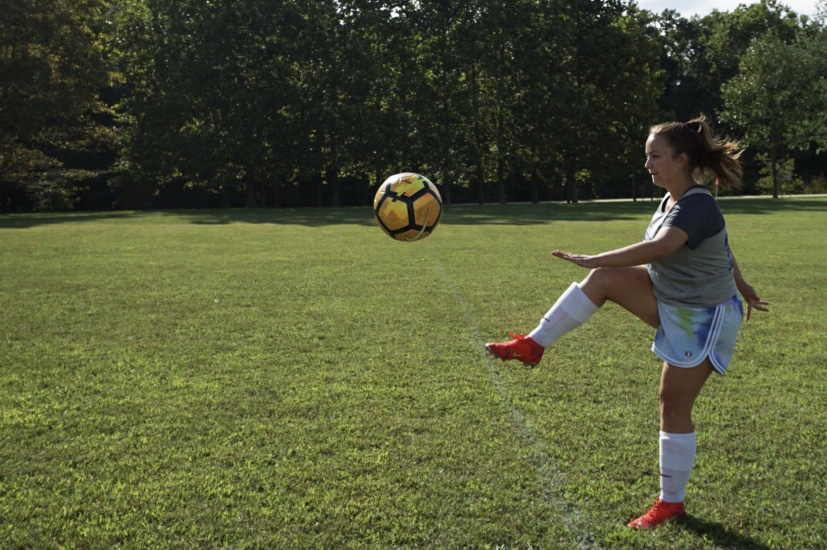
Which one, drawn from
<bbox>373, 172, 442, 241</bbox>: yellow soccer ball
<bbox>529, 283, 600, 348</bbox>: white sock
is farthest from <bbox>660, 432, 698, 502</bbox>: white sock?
<bbox>373, 172, 442, 241</bbox>: yellow soccer ball

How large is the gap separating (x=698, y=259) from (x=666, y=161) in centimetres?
50

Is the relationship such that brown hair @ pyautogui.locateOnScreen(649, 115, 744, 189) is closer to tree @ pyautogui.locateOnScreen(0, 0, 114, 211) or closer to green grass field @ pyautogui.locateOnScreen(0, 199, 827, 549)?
green grass field @ pyautogui.locateOnScreen(0, 199, 827, 549)

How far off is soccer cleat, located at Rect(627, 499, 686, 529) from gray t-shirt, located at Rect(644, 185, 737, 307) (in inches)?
38.8

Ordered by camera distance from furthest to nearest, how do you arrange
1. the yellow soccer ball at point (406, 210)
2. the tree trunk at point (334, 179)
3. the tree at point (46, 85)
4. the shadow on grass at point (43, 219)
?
the tree trunk at point (334, 179), the tree at point (46, 85), the shadow on grass at point (43, 219), the yellow soccer ball at point (406, 210)

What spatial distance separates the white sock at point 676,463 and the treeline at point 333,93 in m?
41.5

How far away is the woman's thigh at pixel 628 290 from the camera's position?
3.87 metres

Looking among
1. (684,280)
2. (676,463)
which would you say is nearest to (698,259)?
(684,280)

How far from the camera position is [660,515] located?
3611 millimetres

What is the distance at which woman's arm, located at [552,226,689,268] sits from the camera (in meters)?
3.41

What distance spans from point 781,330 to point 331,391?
5349 millimetres

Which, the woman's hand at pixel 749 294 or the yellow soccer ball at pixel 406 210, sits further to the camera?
the yellow soccer ball at pixel 406 210

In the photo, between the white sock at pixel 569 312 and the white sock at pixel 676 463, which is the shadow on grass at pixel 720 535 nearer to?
the white sock at pixel 676 463

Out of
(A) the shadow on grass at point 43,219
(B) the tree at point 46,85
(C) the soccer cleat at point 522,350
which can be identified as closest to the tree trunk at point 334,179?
(B) the tree at point 46,85

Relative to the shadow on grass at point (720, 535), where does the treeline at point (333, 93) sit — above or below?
above
